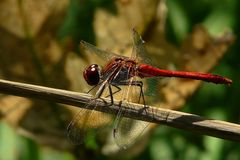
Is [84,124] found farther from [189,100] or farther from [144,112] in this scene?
[189,100]

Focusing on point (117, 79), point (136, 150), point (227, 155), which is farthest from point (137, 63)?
point (227, 155)

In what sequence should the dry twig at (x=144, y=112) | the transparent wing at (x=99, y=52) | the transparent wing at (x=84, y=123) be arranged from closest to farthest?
the dry twig at (x=144, y=112), the transparent wing at (x=84, y=123), the transparent wing at (x=99, y=52)

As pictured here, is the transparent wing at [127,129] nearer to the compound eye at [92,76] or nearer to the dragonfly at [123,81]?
the dragonfly at [123,81]

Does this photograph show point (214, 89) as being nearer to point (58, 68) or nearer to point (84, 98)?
point (58, 68)

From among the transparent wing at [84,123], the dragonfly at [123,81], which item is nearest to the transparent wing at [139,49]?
the dragonfly at [123,81]

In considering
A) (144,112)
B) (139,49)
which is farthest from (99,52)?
(144,112)
